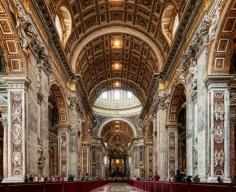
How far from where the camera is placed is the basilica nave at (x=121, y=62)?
15.7 m

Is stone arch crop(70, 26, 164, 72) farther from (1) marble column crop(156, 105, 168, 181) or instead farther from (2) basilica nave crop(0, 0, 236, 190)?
(1) marble column crop(156, 105, 168, 181)

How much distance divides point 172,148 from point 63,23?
36.2ft

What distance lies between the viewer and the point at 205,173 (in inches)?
648

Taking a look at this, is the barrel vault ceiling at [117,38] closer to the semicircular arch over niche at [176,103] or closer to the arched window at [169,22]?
the arched window at [169,22]

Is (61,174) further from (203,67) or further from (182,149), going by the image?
(203,67)

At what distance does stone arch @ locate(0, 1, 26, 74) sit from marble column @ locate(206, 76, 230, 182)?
736 centimetres

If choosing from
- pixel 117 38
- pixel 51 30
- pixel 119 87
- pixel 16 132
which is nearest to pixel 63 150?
pixel 51 30

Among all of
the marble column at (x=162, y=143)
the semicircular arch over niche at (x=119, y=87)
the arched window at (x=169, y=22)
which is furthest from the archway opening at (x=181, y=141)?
the semicircular arch over niche at (x=119, y=87)

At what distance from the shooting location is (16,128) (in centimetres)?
1581

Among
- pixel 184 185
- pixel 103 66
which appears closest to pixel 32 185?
pixel 184 185

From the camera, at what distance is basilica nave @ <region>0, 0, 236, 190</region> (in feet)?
51.6

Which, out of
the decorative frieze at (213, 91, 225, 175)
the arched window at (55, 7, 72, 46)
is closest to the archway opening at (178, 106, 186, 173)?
the arched window at (55, 7, 72, 46)

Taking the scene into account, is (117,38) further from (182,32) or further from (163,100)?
(182,32)

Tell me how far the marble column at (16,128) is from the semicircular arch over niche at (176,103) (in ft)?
39.2
